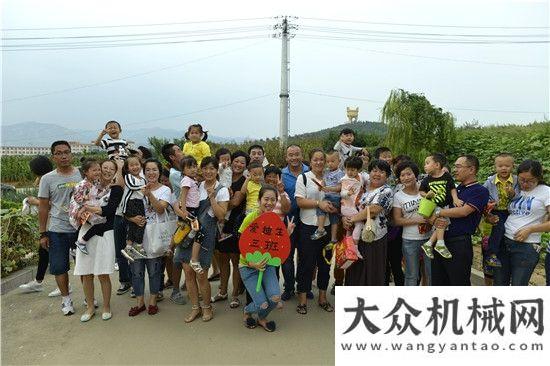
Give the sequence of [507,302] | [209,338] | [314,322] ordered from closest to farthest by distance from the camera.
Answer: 1. [507,302]
2. [209,338]
3. [314,322]

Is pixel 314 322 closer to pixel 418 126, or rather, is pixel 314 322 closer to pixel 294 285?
pixel 294 285

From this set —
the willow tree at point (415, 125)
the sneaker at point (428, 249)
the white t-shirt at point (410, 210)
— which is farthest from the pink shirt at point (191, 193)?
the willow tree at point (415, 125)

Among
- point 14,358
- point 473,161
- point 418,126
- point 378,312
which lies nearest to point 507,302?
point 378,312

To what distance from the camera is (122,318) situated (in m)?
3.74

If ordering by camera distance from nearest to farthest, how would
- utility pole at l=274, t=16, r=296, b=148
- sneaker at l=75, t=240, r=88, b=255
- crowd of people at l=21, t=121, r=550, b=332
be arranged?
1. crowd of people at l=21, t=121, r=550, b=332
2. sneaker at l=75, t=240, r=88, b=255
3. utility pole at l=274, t=16, r=296, b=148

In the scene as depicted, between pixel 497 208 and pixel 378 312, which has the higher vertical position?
pixel 497 208

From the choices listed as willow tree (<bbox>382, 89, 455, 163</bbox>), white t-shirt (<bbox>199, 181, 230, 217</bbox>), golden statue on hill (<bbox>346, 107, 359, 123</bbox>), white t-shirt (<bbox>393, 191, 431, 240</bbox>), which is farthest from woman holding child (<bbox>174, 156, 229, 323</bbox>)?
golden statue on hill (<bbox>346, 107, 359, 123</bbox>)

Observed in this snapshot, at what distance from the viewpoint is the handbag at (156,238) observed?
3686 millimetres

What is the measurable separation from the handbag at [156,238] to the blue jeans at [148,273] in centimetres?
11

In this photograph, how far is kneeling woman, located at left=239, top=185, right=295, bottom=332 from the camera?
10.9 feet

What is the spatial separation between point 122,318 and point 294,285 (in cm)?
184

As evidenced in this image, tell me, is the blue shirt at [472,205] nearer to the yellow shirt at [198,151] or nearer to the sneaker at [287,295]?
the sneaker at [287,295]

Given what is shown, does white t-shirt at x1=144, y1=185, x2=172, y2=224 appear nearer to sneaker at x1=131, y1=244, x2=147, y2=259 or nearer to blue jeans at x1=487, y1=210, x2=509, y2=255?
sneaker at x1=131, y1=244, x2=147, y2=259

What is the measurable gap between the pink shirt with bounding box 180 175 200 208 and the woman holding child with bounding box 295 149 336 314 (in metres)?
0.99
